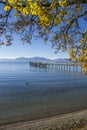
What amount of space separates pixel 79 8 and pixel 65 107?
1673 centimetres

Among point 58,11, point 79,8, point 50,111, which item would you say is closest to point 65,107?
point 50,111

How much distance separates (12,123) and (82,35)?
9.87 m

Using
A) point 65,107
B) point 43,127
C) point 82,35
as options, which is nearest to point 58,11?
point 82,35

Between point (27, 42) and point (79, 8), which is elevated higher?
point (79, 8)

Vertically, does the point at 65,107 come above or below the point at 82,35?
below

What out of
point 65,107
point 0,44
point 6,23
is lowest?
point 65,107

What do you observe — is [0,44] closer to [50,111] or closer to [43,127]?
[43,127]

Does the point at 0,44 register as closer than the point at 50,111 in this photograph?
Yes

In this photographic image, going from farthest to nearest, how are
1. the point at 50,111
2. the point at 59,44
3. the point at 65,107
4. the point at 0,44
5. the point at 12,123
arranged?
the point at 65,107 → the point at 50,111 → the point at 12,123 → the point at 59,44 → the point at 0,44

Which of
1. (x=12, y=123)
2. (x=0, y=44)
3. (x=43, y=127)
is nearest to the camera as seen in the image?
(x=0, y=44)

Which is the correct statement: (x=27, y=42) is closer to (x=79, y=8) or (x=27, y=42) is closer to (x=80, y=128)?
(x=79, y=8)

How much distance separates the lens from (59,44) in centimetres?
1208

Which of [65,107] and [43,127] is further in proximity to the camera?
[65,107]

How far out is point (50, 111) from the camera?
77.3 feet
